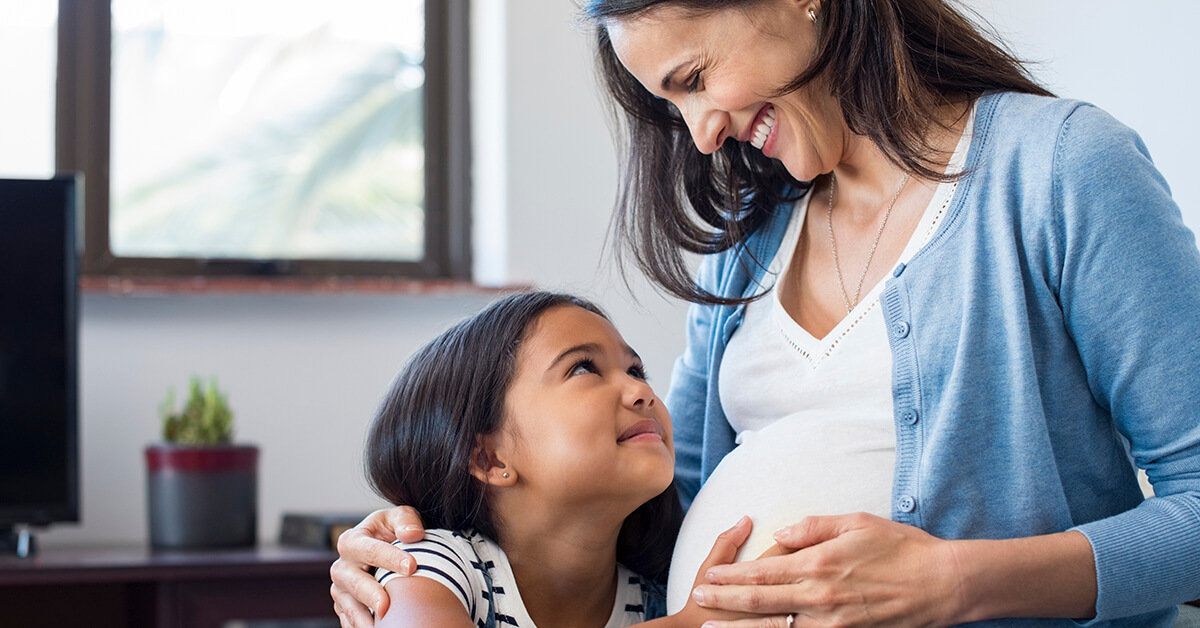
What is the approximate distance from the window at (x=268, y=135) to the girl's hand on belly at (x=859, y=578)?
5.70 ft

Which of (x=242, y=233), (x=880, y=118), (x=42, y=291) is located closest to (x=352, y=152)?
(x=242, y=233)

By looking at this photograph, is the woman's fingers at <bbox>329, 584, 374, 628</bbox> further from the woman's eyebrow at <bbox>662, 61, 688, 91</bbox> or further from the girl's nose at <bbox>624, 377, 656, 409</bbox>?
the woman's eyebrow at <bbox>662, 61, 688, 91</bbox>

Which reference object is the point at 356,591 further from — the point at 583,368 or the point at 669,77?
the point at 669,77

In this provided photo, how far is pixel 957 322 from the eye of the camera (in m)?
0.99

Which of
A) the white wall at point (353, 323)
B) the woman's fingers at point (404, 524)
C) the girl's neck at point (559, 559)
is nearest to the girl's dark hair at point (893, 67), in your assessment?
the girl's neck at point (559, 559)

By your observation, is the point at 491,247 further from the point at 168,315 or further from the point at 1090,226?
the point at 1090,226

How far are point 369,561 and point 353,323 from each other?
1.37 m

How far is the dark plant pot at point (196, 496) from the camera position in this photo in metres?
2.01

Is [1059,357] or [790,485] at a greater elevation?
[1059,357]

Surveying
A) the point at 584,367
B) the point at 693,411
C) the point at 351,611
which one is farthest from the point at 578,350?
the point at 351,611

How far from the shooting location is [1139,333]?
905mm

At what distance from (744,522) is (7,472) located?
1550 millimetres

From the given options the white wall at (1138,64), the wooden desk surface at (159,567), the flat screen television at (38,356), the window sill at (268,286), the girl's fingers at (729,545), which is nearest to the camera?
the girl's fingers at (729,545)

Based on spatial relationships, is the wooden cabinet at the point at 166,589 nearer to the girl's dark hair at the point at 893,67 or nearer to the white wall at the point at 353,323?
the white wall at the point at 353,323
